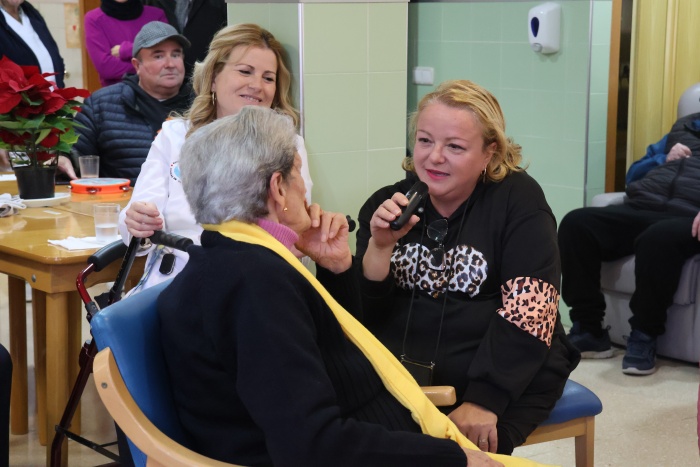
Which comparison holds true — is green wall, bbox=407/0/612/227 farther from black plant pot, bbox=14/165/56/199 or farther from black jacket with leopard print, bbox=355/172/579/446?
black jacket with leopard print, bbox=355/172/579/446

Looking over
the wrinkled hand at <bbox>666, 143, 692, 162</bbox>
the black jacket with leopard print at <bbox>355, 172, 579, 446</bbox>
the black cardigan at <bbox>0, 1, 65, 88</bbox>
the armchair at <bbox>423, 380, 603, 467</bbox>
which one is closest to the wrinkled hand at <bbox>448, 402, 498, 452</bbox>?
the black jacket with leopard print at <bbox>355, 172, 579, 446</bbox>

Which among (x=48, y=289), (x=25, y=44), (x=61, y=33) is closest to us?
(x=48, y=289)

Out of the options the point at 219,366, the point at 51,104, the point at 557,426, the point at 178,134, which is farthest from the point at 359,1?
the point at 219,366

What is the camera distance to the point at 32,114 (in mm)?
3420

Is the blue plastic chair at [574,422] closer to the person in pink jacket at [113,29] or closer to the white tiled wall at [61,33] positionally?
the person in pink jacket at [113,29]

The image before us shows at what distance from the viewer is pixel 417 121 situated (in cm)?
245

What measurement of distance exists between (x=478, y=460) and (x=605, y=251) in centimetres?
269

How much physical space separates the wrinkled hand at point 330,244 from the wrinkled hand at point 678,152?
2.51 meters

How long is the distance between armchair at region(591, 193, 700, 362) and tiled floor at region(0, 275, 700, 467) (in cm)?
10

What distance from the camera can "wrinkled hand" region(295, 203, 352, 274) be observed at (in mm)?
2180

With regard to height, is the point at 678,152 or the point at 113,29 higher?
the point at 113,29

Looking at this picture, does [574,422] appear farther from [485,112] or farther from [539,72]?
[539,72]

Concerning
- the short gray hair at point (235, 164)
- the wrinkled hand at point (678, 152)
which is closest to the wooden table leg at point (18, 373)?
the short gray hair at point (235, 164)

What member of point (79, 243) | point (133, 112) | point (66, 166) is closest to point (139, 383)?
point (79, 243)
